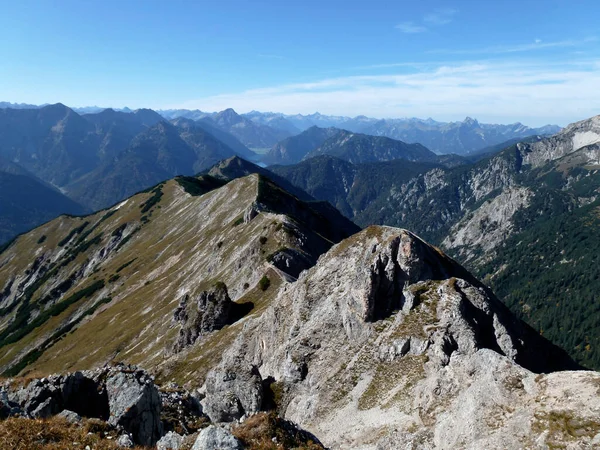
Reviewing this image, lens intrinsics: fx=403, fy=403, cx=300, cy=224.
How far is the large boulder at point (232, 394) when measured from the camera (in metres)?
44.7

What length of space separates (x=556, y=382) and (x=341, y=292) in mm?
30121

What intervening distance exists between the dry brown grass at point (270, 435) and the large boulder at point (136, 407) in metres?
8.50

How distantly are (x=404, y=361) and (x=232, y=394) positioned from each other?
771 inches

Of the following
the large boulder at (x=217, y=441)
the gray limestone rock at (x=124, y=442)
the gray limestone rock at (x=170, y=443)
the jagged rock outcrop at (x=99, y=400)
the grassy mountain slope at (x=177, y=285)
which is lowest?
the grassy mountain slope at (x=177, y=285)

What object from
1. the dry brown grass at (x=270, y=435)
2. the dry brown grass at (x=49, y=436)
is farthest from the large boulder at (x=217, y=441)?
the dry brown grass at (x=49, y=436)

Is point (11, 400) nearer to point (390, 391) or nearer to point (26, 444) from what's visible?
point (26, 444)

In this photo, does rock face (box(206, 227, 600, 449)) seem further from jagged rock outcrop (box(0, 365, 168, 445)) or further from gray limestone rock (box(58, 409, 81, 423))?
gray limestone rock (box(58, 409, 81, 423))

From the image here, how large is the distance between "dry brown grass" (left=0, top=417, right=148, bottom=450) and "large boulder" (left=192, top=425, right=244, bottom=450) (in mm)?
3348

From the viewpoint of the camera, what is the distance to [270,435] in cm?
2300

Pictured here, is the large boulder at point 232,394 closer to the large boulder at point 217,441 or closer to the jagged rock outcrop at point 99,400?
the jagged rock outcrop at point 99,400

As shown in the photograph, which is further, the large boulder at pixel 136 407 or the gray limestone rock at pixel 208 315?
the gray limestone rock at pixel 208 315

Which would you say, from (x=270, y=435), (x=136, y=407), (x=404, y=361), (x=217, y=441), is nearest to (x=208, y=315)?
(x=404, y=361)

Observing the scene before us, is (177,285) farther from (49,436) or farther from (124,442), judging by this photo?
(49,436)

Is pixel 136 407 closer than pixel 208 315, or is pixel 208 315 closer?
pixel 136 407
